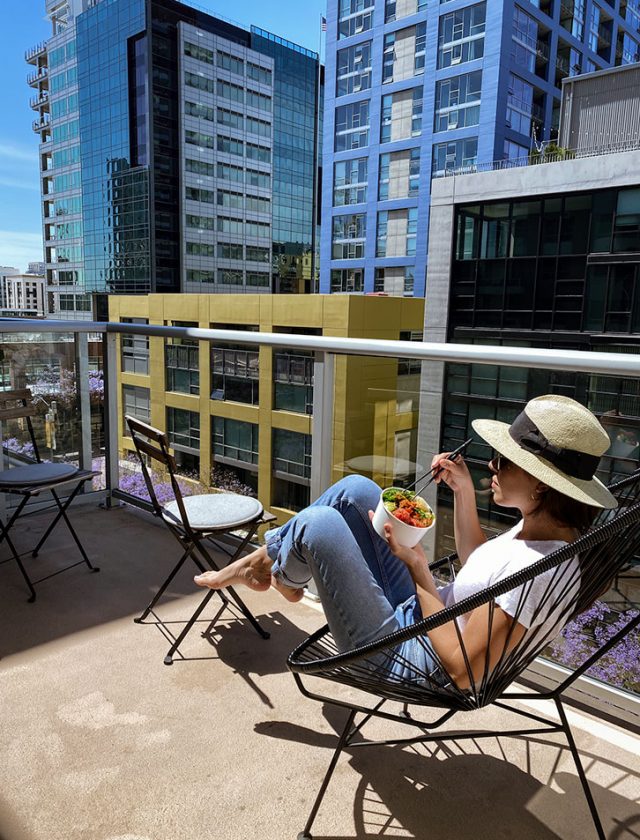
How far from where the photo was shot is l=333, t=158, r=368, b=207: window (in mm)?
44125

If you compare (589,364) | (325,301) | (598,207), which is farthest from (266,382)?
(598,207)

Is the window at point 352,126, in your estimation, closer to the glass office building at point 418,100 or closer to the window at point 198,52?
the glass office building at point 418,100

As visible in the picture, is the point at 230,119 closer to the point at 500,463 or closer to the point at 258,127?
the point at 258,127

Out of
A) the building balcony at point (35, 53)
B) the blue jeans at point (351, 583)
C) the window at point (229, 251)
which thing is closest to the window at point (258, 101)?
the window at point (229, 251)

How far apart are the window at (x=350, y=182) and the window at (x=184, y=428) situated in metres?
42.8

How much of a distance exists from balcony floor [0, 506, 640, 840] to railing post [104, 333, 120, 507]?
1564 millimetres

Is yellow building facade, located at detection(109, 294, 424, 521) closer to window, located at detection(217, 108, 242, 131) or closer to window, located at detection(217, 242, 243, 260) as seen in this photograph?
window, located at detection(217, 242, 243, 260)

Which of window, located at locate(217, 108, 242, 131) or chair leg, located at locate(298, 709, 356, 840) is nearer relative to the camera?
chair leg, located at locate(298, 709, 356, 840)

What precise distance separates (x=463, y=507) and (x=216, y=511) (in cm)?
114

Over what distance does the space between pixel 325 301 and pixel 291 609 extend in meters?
22.7

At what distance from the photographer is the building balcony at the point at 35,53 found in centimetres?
6957

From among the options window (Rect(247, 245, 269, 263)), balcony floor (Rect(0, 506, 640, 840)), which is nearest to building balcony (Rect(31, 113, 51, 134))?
window (Rect(247, 245, 269, 263))

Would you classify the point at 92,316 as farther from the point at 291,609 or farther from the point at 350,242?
the point at 291,609

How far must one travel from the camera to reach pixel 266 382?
10.8 ft
